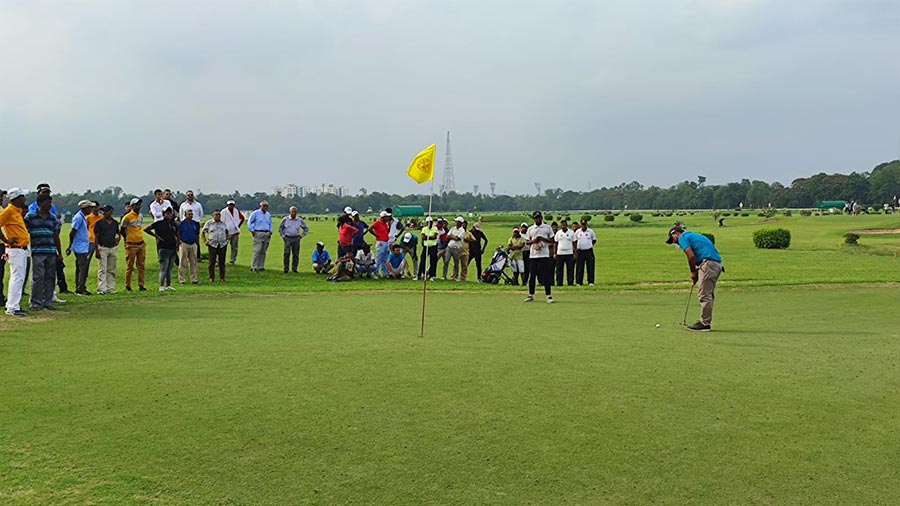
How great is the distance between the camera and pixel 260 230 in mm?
22828

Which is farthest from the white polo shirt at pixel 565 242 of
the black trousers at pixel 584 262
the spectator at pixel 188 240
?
the spectator at pixel 188 240

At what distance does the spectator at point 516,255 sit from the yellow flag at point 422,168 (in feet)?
28.4

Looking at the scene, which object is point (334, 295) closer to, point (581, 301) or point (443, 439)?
point (581, 301)

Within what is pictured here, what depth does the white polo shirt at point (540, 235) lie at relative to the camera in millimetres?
15794

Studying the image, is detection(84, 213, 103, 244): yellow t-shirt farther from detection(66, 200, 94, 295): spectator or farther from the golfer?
the golfer

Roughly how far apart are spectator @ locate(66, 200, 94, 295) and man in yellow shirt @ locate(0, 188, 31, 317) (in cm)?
311

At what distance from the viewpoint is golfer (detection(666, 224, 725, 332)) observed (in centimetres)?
1194

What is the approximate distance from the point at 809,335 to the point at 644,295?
698 centimetres

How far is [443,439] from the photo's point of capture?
5820 mm

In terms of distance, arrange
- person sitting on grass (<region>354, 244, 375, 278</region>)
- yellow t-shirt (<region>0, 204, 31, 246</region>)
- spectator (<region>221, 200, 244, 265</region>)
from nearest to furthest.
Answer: yellow t-shirt (<region>0, 204, 31, 246</region>) < spectator (<region>221, 200, 244, 265</region>) < person sitting on grass (<region>354, 244, 375, 278</region>)

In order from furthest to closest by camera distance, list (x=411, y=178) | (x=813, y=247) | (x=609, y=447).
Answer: (x=813, y=247) < (x=411, y=178) < (x=609, y=447)

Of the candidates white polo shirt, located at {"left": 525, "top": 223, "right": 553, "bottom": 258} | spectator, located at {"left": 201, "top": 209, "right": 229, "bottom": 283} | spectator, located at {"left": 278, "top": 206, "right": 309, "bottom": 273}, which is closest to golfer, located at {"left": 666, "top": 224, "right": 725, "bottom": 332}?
white polo shirt, located at {"left": 525, "top": 223, "right": 553, "bottom": 258}

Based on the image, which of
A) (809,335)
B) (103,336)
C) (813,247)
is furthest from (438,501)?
(813,247)

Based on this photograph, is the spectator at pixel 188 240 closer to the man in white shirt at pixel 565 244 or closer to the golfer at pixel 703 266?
the man in white shirt at pixel 565 244
